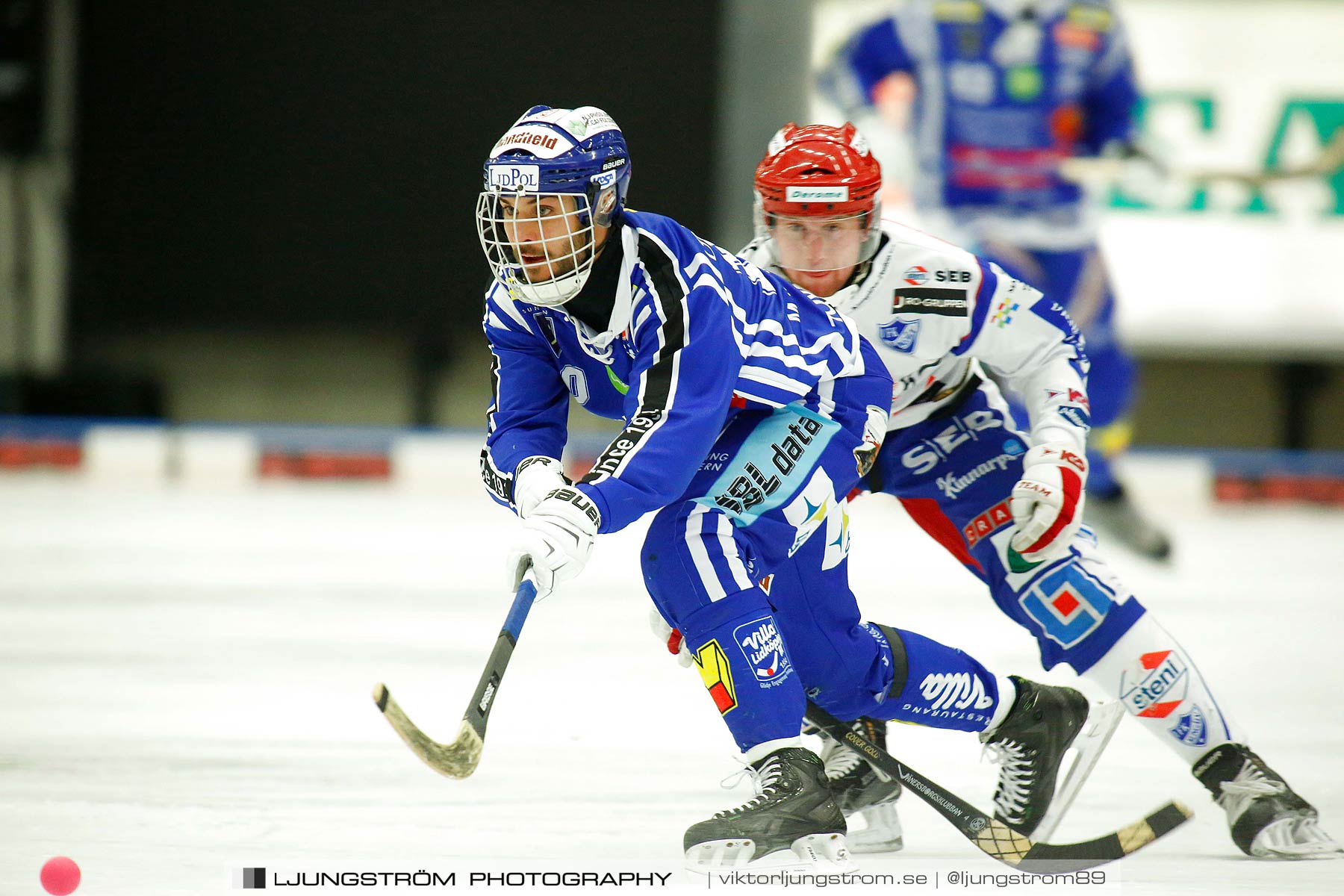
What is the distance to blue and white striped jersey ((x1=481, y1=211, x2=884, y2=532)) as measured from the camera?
249 centimetres

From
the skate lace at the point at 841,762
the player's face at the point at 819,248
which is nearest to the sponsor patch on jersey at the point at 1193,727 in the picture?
the skate lace at the point at 841,762

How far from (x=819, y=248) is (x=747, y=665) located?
821 mm

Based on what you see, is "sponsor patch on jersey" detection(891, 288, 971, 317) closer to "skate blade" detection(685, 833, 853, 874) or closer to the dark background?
"skate blade" detection(685, 833, 853, 874)

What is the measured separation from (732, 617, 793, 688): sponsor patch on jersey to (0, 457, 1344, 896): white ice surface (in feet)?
1.09

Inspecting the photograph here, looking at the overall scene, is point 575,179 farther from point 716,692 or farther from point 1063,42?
point 1063,42

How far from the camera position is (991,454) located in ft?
9.98

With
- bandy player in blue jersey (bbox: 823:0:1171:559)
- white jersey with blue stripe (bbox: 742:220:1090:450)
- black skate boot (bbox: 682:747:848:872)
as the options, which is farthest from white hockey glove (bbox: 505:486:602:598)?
bandy player in blue jersey (bbox: 823:0:1171:559)

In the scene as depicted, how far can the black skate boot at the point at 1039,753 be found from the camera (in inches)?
111

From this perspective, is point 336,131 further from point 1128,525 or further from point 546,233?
point 546,233

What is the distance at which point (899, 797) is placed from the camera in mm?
3102

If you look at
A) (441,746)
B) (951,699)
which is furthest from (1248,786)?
(441,746)

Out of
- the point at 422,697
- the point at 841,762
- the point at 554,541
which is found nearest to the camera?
the point at 554,541

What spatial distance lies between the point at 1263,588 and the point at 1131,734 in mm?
2147

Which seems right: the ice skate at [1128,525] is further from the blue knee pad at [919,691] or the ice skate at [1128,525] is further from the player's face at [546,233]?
the player's face at [546,233]
